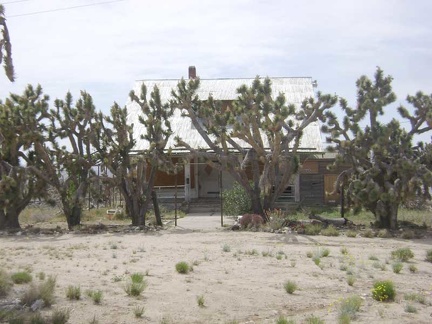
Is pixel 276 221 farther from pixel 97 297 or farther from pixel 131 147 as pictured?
pixel 97 297

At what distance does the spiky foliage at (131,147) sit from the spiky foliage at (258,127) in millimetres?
854

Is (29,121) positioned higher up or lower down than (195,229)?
higher up

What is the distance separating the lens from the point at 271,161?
71.7 feet

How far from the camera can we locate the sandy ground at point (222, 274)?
909cm

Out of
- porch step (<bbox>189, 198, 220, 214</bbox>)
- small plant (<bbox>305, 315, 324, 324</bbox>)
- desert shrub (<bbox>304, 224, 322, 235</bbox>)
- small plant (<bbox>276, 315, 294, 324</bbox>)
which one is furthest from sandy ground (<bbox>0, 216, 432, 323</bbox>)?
porch step (<bbox>189, 198, 220, 214</bbox>)

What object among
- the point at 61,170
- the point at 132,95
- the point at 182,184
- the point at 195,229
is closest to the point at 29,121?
the point at 61,170

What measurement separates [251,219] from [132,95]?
6923 millimetres

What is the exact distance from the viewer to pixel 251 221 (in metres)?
20.6

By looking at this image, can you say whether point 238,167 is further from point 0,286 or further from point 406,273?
point 0,286

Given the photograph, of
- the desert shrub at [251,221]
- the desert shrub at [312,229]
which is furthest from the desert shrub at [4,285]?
the desert shrub at [251,221]

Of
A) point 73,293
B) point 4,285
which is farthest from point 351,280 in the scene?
point 4,285

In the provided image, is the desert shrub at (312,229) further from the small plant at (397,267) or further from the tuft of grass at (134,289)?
the tuft of grass at (134,289)

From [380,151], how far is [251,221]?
5272 mm

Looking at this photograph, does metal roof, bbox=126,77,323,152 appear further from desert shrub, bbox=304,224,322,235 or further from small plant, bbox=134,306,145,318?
small plant, bbox=134,306,145,318
